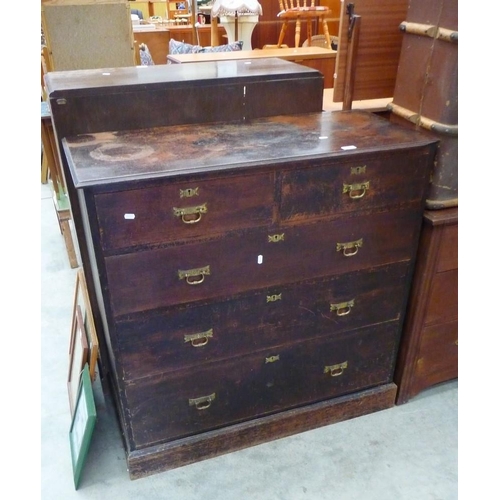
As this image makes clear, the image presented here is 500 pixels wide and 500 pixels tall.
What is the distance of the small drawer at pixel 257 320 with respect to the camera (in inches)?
53.7

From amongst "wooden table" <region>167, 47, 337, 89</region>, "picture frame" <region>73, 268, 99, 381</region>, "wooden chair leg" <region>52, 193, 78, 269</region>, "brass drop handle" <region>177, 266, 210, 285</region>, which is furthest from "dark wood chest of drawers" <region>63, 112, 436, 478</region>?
"wooden chair leg" <region>52, 193, 78, 269</region>

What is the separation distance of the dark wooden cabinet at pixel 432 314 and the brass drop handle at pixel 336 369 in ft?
0.78

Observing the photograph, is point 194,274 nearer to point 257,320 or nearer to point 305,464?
point 257,320

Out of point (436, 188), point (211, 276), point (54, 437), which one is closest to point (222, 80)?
point (211, 276)

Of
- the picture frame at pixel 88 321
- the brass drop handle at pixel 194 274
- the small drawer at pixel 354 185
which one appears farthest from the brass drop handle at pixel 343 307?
the picture frame at pixel 88 321

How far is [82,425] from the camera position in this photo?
1.51 meters

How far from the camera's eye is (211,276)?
135 centimetres

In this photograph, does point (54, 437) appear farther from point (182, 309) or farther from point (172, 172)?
point (172, 172)

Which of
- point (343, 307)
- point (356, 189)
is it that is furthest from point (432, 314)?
point (356, 189)

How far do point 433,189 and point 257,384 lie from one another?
0.83 metres

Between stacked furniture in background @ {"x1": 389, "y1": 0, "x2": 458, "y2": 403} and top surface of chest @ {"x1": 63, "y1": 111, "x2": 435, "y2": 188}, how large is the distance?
8cm

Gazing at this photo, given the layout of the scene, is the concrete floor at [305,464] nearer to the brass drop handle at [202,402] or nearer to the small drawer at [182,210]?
the brass drop handle at [202,402]

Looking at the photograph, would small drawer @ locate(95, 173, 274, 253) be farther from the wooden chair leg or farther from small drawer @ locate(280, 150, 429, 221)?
the wooden chair leg

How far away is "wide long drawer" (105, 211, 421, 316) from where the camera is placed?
4.17ft
